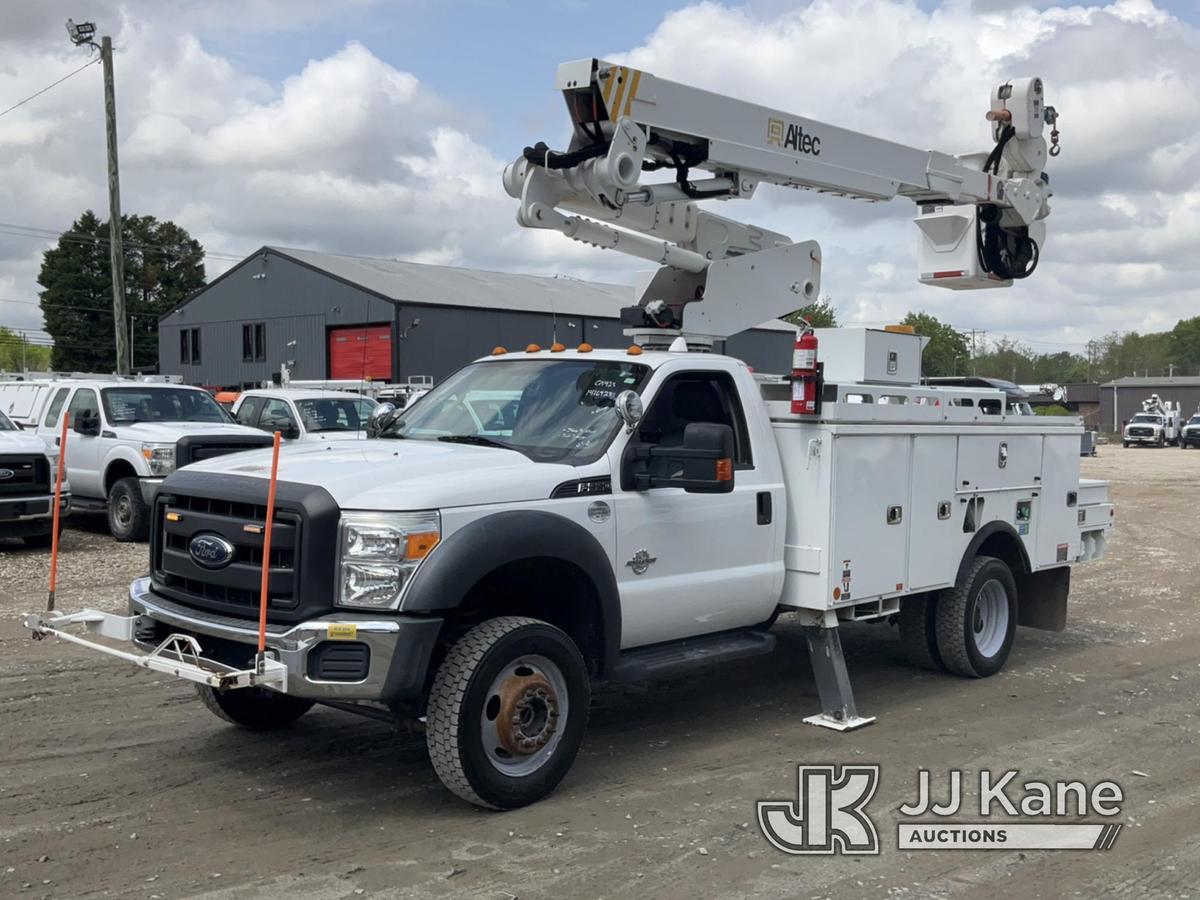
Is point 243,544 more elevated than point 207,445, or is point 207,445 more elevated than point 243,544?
point 207,445

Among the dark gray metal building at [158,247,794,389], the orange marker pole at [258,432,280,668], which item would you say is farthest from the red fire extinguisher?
the dark gray metal building at [158,247,794,389]

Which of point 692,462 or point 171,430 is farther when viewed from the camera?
point 171,430

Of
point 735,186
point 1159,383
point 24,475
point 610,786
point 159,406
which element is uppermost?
point 1159,383

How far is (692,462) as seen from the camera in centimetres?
595

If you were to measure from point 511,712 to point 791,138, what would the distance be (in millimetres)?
4673

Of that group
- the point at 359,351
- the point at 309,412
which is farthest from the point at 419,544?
the point at 359,351

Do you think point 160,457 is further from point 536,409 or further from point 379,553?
point 379,553

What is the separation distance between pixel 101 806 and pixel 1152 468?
3529 cm

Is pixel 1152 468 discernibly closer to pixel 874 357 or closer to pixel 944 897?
pixel 874 357

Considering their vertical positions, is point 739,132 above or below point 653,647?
above

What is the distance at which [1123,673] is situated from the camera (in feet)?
28.6

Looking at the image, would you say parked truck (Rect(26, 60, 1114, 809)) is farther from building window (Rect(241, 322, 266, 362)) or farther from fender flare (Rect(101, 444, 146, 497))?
building window (Rect(241, 322, 266, 362))

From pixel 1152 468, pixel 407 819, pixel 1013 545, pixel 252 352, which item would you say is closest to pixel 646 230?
pixel 1013 545

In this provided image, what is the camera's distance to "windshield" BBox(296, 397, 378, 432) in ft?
57.5
